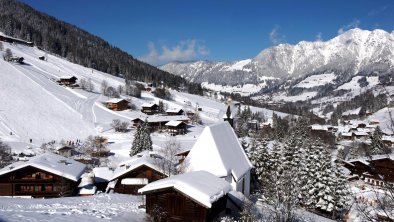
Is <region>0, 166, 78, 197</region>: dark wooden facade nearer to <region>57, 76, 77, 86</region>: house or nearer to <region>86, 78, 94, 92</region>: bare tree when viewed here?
<region>57, 76, 77, 86</region>: house

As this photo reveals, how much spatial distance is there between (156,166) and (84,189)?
8.94 m

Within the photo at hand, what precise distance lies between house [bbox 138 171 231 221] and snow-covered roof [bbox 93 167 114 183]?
24.9 metres

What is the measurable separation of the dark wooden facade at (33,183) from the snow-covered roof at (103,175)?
6181 millimetres

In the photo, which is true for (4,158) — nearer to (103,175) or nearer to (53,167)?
(103,175)

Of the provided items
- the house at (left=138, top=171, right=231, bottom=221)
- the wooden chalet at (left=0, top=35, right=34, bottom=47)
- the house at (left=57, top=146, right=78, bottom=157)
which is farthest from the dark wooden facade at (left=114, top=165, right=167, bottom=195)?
the wooden chalet at (left=0, top=35, right=34, bottom=47)

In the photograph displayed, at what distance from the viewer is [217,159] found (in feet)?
88.0

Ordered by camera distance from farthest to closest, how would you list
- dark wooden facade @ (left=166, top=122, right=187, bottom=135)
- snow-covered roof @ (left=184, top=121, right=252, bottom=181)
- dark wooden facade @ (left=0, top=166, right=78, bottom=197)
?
dark wooden facade @ (left=166, top=122, right=187, bottom=135) → dark wooden facade @ (left=0, top=166, right=78, bottom=197) → snow-covered roof @ (left=184, top=121, right=252, bottom=181)

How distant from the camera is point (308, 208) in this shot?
3484 centimetres

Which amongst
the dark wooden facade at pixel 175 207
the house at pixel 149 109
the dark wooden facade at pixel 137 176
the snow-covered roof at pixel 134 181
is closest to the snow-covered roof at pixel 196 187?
the dark wooden facade at pixel 175 207

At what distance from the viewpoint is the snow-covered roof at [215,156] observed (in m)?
26.7

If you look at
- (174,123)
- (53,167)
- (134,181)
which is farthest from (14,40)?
(134,181)

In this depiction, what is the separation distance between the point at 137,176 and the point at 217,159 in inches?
549

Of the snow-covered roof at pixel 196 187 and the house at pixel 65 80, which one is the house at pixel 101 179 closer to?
the snow-covered roof at pixel 196 187

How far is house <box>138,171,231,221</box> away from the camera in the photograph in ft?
57.5
